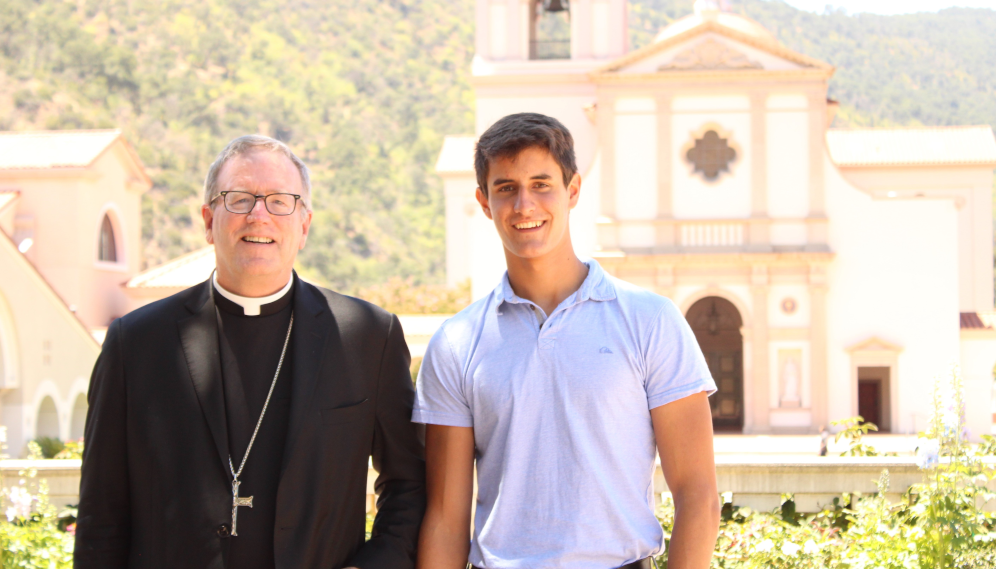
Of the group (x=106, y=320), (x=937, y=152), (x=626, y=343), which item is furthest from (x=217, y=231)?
(x=937, y=152)

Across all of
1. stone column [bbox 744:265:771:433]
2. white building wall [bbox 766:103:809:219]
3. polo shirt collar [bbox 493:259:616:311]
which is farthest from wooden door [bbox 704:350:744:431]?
polo shirt collar [bbox 493:259:616:311]

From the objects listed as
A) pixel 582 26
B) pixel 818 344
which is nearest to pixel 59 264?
pixel 582 26

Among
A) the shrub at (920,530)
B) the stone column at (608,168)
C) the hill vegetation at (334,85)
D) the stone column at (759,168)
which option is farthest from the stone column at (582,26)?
the hill vegetation at (334,85)

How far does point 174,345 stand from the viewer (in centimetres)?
275

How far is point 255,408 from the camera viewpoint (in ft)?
8.89

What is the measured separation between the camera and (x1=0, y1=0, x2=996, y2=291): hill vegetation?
198 ft

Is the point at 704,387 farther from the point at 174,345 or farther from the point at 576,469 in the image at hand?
the point at 174,345

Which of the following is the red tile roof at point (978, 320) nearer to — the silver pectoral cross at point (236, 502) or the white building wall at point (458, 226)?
the white building wall at point (458, 226)

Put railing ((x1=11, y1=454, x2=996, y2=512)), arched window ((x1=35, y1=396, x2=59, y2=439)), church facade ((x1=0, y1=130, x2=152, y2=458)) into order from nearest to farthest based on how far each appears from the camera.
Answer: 1. railing ((x1=11, y1=454, x2=996, y2=512))
2. church facade ((x1=0, y1=130, x2=152, y2=458))
3. arched window ((x1=35, y1=396, x2=59, y2=439))

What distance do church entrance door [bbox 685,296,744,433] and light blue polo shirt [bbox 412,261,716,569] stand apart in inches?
839

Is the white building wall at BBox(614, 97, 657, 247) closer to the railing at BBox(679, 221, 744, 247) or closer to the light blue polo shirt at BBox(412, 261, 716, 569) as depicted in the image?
the railing at BBox(679, 221, 744, 247)

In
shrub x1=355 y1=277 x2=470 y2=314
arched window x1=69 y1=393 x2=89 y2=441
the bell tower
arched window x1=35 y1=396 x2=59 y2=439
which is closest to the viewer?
arched window x1=35 y1=396 x2=59 y2=439

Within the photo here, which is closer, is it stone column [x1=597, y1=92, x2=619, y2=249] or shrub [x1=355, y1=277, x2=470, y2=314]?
stone column [x1=597, y1=92, x2=619, y2=249]

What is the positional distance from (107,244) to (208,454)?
23.9 m
